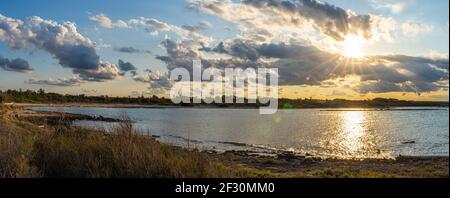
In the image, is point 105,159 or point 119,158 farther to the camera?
point 105,159

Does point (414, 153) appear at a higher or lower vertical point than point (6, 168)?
lower

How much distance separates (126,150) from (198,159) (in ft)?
4.96

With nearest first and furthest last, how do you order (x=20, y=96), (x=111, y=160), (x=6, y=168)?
1. (x=6, y=168)
2. (x=111, y=160)
3. (x=20, y=96)

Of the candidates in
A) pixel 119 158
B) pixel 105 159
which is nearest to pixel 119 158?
pixel 119 158

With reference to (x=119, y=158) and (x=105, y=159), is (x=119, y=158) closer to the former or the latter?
(x=119, y=158)

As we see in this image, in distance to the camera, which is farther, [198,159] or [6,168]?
[198,159]

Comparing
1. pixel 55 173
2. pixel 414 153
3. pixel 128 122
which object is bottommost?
pixel 414 153

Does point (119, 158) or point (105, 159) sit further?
point (105, 159)
